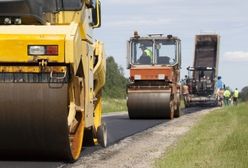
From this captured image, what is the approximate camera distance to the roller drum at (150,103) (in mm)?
20500

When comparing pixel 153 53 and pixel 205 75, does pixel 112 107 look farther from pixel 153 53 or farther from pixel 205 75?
pixel 153 53

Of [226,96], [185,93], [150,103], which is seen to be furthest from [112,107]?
[150,103]

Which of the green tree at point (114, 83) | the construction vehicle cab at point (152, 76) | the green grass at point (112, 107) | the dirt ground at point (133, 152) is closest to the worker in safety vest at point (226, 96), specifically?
the green grass at point (112, 107)

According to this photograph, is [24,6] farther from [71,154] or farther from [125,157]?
[125,157]

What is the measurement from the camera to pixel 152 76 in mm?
20781

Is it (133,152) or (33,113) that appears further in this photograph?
(133,152)

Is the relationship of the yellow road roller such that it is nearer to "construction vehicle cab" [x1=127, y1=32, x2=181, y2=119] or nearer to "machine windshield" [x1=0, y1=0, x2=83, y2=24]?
"machine windshield" [x1=0, y1=0, x2=83, y2=24]

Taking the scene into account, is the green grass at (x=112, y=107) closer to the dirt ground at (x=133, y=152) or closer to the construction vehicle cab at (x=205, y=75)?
the construction vehicle cab at (x=205, y=75)

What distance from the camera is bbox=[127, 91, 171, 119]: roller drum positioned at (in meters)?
20.5

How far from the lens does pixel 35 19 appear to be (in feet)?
28.1

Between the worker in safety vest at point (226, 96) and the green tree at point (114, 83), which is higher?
the worker in safety vest at point (226, 96)

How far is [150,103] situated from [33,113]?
12987mm

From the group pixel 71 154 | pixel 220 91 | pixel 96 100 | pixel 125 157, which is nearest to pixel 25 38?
pixel 71 154

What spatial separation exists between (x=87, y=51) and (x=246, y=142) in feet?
10.4
